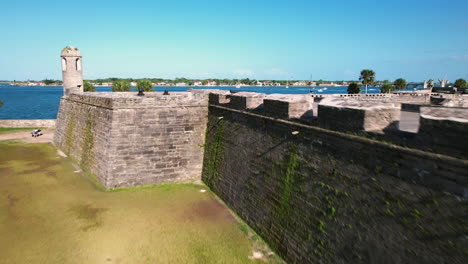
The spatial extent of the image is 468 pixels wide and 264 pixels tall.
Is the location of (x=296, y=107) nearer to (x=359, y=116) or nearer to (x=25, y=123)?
(x=359, y=116)

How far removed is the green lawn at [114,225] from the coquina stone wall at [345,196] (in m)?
1.15

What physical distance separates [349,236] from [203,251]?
13.2ft

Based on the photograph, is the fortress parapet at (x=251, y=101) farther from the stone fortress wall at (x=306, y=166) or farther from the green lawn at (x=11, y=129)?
the green lawn at (x=11, y=129)

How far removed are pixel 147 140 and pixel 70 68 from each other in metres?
14.3

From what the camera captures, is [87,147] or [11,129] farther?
[11,129]

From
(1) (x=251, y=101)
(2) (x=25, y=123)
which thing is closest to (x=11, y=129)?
(2) (x=25, y=123)

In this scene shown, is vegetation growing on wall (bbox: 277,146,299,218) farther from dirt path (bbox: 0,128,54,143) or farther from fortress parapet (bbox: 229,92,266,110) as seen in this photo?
dirt path (bbox: 0,128,54,143)

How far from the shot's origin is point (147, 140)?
13.3 m

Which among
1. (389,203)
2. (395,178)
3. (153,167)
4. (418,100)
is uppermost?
(418,100)

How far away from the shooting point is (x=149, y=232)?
9.20m

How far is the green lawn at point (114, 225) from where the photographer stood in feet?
26.4

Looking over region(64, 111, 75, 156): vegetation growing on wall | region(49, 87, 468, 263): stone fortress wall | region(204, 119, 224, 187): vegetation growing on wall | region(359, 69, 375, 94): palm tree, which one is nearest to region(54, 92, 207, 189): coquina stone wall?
region(49, 87, 468, 263): stone fortress wall

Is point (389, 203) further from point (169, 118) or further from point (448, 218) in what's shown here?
point (169, 118)

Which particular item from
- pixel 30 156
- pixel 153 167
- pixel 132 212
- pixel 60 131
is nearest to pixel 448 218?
pixel 132 212
